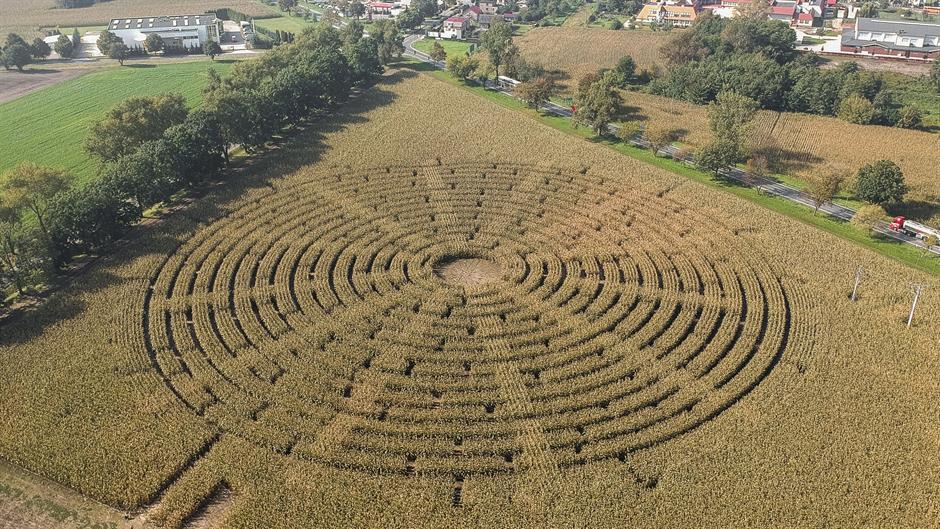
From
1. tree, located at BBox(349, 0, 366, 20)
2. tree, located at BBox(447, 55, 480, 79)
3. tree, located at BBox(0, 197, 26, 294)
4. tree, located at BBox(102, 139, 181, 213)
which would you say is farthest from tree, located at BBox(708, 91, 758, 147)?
tree, located at BBox(349, 0, 366, 20)

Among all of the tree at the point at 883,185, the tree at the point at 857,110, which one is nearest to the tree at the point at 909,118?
the tree at the point at 857,110

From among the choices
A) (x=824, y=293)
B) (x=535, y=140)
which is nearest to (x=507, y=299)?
(x=824, y=293)

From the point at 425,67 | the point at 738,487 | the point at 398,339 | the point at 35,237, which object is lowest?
the point at 738,487

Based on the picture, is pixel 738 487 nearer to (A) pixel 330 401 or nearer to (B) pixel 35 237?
(A) pixel 330 401

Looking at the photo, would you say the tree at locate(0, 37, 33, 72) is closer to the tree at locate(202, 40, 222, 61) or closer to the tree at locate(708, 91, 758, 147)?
the tree at locate(202, 40, 222, 61)

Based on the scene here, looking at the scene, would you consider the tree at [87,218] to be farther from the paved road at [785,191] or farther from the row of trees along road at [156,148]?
the paved road at [785,191]

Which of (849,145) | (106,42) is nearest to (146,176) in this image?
(849,145)

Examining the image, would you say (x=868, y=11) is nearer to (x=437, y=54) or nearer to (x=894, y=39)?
(x=894, y=39)
